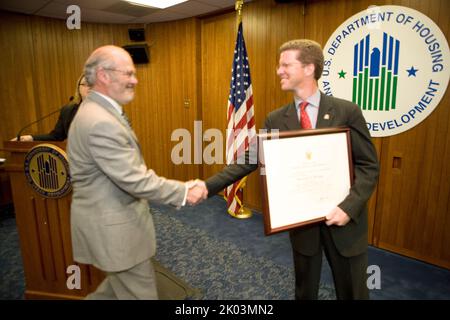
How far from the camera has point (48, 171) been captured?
2.06 meters

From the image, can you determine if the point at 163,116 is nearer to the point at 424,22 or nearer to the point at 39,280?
the point at 39,280

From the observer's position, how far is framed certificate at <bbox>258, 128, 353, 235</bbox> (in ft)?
4.61

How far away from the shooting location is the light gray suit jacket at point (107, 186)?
4.64ft

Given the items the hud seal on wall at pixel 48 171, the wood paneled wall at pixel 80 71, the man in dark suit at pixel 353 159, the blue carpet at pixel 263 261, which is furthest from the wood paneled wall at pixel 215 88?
the hud seal on wall at pixel 48 171

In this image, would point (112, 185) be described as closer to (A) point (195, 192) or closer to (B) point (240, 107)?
(A) point (195, 192)

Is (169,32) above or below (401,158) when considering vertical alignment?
above

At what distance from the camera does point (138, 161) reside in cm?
152

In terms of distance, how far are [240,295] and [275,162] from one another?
1.45 m

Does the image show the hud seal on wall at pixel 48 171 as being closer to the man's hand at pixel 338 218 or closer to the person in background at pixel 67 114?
the person in background at pixel 67 114

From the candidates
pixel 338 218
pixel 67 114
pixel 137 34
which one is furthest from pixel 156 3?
pixel 338 218

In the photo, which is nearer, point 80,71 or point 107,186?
point 107,186

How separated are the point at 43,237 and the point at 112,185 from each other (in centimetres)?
115
